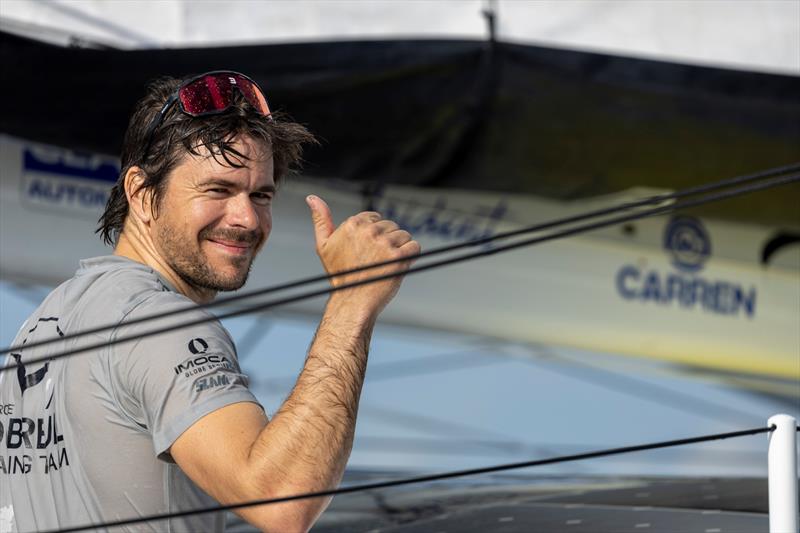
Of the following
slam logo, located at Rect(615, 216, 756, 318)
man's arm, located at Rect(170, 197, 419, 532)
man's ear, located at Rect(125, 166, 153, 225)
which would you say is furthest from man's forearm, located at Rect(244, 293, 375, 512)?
slam logo, located at Rect(615, 216, 756, 318)

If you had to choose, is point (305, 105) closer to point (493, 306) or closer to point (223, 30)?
point (223, 30)

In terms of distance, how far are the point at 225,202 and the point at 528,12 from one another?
176 cm

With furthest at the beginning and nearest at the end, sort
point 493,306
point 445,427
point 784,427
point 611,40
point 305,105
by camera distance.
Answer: point 445,427 < point 493,306 < point 611,40 < point 305,105 < point 784,427

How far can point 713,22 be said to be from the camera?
276cm

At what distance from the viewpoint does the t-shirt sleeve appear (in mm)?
857

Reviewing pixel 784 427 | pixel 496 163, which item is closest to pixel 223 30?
pixel 496 163

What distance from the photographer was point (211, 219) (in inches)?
39.4

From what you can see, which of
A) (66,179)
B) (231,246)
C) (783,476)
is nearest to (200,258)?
(231,246)

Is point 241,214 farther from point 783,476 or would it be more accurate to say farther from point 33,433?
point 783,476

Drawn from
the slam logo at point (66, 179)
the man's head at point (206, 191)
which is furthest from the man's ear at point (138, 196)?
the slam logo at point (66, 179)

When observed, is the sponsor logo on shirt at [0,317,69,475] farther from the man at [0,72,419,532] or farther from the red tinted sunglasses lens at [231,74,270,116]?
the red tinted sunglasses lens at [231,74,270,116]

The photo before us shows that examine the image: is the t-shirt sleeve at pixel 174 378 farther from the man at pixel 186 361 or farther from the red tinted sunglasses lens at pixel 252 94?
the red tinted sunglasses lens at pixel 252 94

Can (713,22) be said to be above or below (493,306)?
above

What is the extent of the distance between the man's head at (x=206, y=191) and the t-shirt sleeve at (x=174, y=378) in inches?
4.1
